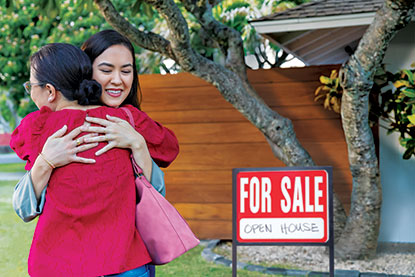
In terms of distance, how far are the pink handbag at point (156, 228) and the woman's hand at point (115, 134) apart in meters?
0.11

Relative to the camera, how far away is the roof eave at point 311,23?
15.9 ft

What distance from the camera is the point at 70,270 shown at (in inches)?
57.4

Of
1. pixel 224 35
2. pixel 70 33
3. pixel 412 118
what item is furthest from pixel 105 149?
pixel 70 33

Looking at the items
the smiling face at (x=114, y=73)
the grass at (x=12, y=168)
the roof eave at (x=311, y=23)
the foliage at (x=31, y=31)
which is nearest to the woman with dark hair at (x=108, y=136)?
the smiling face at (x=114, y=73)

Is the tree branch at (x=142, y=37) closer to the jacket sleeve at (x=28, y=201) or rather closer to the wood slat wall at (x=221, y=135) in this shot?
the wood slat wall at (x=221, y=135)

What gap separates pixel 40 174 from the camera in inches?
59.6

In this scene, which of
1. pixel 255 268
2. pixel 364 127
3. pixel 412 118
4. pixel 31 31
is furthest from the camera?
pixel 31 31

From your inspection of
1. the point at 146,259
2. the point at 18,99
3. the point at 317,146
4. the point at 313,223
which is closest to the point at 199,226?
the point at 317,146

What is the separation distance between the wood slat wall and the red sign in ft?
7.02

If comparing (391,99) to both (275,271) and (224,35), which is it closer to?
(224,35)

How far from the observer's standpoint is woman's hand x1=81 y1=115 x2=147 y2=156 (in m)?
1.54

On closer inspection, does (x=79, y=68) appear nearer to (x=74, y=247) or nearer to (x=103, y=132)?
(x=103, y=132)

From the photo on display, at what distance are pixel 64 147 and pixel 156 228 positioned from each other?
367mm

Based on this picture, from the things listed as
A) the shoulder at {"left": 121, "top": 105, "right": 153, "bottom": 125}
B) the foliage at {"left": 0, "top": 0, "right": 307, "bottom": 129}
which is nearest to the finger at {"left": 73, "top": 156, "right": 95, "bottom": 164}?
the shoulder at {"left": 121, "top": 105, "right": 153, "bottom": 125}
